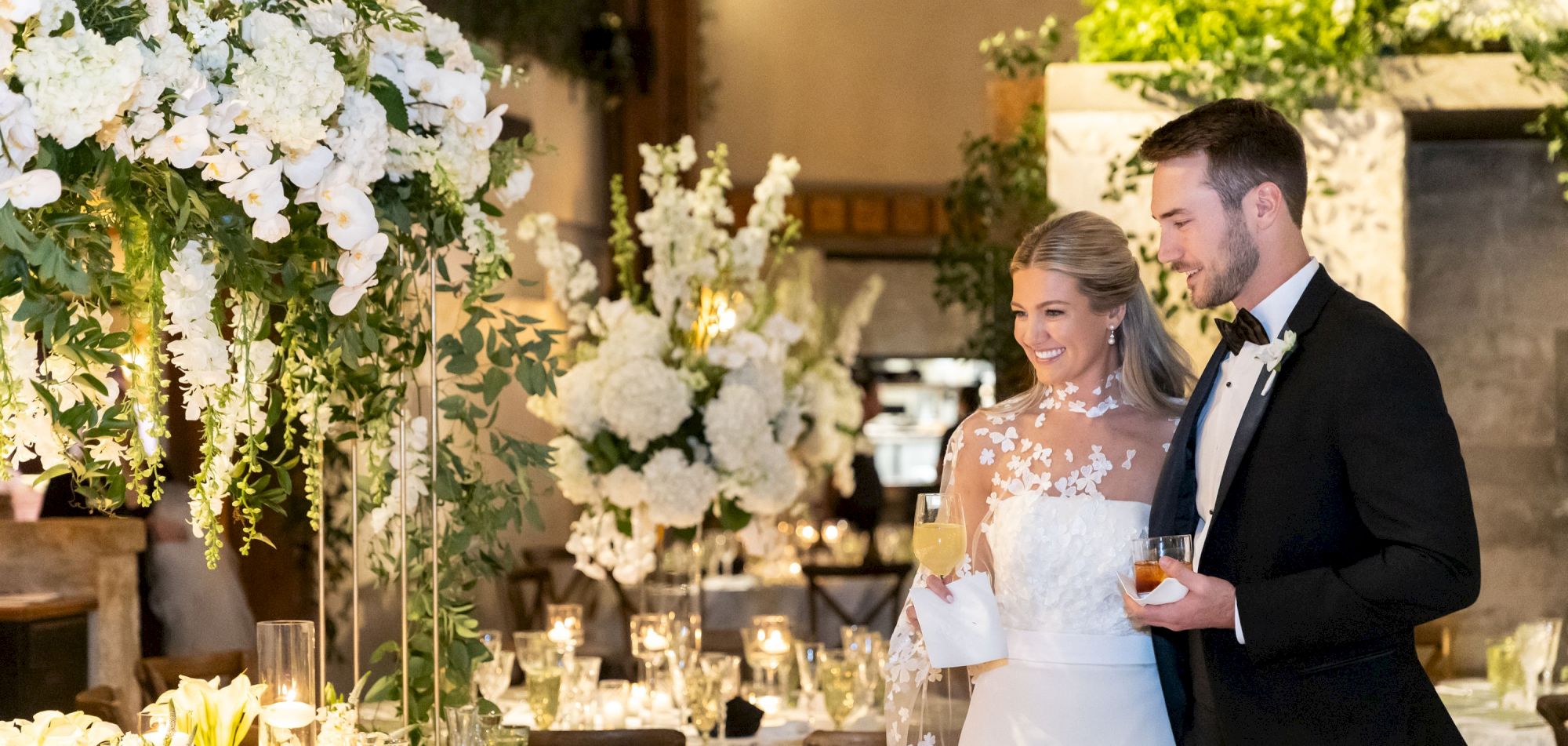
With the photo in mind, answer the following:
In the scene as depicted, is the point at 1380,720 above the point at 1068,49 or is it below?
below

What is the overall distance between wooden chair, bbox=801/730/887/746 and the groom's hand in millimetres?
1303

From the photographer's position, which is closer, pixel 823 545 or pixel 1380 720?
pixel 1380 720

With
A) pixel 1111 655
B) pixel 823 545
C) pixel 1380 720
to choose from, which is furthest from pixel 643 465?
pixel 823 545

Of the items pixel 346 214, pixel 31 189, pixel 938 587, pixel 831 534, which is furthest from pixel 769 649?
pixel 831 534

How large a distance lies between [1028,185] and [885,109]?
3.75m

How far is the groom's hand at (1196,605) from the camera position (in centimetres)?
205

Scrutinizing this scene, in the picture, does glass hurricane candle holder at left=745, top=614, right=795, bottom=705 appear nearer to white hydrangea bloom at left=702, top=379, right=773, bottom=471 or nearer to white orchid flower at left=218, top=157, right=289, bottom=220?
white hydrangea bloom at left=702, top=379, right=773, bottom=471

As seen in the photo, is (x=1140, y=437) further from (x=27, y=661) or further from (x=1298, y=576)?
(x=27, y=661)

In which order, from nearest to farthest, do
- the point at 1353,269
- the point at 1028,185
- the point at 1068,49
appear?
the point at 1353,269
the point at 1028,185
the point at 1068,49

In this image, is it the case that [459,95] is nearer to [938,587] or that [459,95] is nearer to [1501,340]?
[938,587]

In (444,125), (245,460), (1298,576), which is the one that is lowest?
(1298,576)

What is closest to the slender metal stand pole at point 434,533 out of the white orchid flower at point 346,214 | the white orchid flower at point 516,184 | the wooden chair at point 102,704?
the white orchid flower at point 516,184

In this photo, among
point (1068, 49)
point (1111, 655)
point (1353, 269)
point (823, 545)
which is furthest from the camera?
point (823, 545)

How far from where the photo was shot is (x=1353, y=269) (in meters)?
4.27
